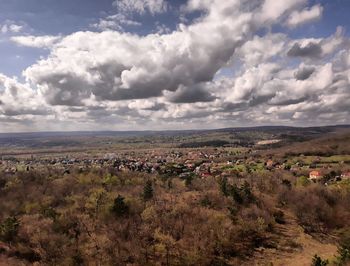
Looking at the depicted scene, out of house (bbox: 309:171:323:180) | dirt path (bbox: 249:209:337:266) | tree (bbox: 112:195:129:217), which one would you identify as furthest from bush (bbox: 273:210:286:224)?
house (bbox: 309:171:323:180)

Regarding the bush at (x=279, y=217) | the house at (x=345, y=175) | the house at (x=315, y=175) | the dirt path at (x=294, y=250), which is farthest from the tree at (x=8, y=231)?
the house at (x=345, y=175)

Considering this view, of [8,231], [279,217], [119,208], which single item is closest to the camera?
[8,231]

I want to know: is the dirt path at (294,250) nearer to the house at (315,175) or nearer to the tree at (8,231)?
the tree at (8,231)

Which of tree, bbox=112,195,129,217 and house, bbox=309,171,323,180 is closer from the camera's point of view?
tree, bbox=112,195,129,217

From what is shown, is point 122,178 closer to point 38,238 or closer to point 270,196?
point 270,196

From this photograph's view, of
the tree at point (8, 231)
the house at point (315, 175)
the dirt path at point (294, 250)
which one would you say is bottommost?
the dirt path at point (294, 250)

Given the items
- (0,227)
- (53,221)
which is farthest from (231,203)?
(0,227)

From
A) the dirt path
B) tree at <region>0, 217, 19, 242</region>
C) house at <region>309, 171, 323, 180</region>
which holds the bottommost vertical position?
the dirt path

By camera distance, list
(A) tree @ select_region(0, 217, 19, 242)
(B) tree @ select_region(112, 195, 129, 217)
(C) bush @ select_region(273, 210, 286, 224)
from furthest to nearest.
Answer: (C) bush @ select_region(273, 210, 286, 224), (B) tree @ select_region(112, 195, 129, 217), (A) tree @ select_region(0, 217, 19, 242)

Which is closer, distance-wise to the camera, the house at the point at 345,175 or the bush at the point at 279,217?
the bush at the point at 279,217

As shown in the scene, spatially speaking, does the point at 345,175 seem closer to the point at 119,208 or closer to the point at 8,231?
the point at 119,208

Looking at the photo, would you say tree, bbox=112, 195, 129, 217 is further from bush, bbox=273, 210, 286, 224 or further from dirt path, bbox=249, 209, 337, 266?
bush, bbox=273, 210, 286, 224

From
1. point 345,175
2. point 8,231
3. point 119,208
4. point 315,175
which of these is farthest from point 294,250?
point 345,175
